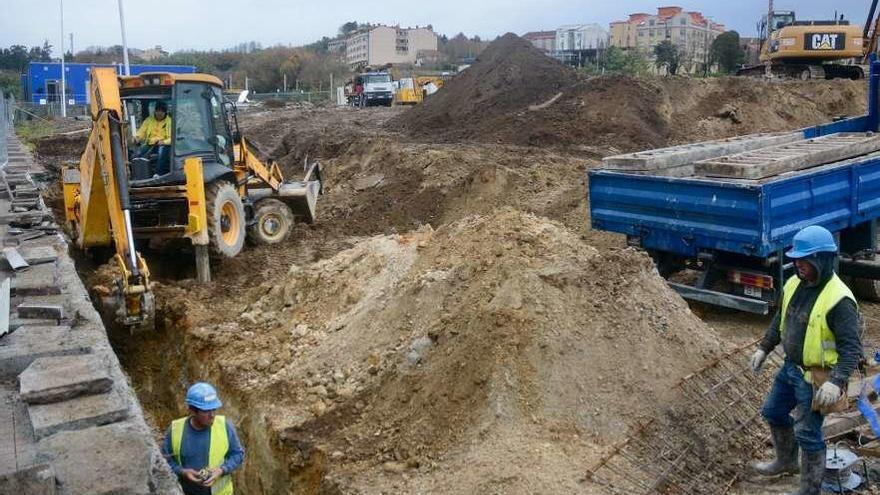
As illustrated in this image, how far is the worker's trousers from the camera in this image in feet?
16.1

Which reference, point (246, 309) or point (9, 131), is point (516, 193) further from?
point (9, 131)

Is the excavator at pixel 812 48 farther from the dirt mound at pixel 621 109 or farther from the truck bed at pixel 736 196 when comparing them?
the truck bed at pixel 736 196

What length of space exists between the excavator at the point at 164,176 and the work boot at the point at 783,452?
5.89m

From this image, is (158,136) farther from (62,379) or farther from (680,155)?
(680,155)

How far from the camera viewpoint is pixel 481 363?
20.1 feet

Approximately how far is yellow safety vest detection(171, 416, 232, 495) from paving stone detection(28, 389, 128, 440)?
2.38 feet

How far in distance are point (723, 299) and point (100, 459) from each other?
6165mm

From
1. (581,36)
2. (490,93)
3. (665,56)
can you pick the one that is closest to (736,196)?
(490,93)

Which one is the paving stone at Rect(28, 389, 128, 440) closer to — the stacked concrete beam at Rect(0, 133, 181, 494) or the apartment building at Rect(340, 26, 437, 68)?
the stacked concrete beam at Rect(0, 133, 181, 494)

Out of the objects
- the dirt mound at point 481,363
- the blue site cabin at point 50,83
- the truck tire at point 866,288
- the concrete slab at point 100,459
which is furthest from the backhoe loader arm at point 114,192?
the blue site cabin at point 50,83

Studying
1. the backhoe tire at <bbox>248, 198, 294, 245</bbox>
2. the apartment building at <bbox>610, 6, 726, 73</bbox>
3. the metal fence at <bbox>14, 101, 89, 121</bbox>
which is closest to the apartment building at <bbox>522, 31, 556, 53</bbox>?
the apartment building at <bbox>610, 6, 726, 73</bbox>

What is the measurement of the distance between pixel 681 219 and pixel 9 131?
88.3 feet

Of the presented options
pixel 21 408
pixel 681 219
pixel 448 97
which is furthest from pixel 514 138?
pixel 21 408

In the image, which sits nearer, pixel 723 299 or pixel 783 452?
pixel 783 452
